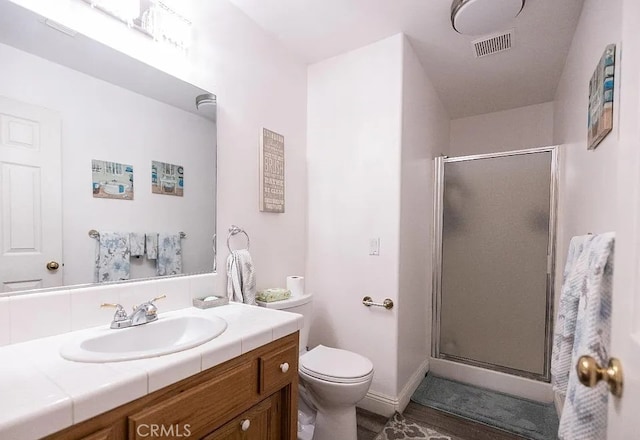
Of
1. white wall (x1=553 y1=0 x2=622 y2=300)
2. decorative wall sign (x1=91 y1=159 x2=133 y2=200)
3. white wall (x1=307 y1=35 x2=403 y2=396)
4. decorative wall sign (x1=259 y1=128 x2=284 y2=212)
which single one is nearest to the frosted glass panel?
white wall (x1=553 y1=0 x2=622 y2=300)

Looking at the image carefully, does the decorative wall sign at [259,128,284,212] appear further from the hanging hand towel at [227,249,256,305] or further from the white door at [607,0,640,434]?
the white door at [607,0,640,434]

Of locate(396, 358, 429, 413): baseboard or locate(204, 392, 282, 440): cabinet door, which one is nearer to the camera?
locate(204, 392, 282, 440): cabinet door

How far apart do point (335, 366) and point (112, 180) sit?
4.58ft

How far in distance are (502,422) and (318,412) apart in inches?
47.7

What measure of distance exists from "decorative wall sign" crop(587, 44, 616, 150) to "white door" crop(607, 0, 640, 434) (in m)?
0.68

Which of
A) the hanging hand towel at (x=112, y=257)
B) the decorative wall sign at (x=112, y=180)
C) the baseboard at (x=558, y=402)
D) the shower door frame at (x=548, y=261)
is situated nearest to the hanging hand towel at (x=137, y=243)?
the hanging hand towel at (x=112, y=257)

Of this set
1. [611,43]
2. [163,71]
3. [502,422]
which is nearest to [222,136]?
[163,71]

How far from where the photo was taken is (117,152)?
4.17 ft

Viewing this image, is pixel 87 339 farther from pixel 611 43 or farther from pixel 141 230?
pixel 611 43

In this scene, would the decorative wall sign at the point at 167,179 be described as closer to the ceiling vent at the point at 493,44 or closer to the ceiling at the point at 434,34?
the ceiling at the point at 434,34

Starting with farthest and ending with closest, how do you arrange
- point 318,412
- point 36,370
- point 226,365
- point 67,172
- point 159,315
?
point 318,412 → point 159,315 → point 67,172 → point 226,365 → point 36,370

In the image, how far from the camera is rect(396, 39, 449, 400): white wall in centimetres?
207

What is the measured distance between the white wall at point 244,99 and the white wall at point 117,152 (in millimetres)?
136

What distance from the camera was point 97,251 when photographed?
47.6 inches
